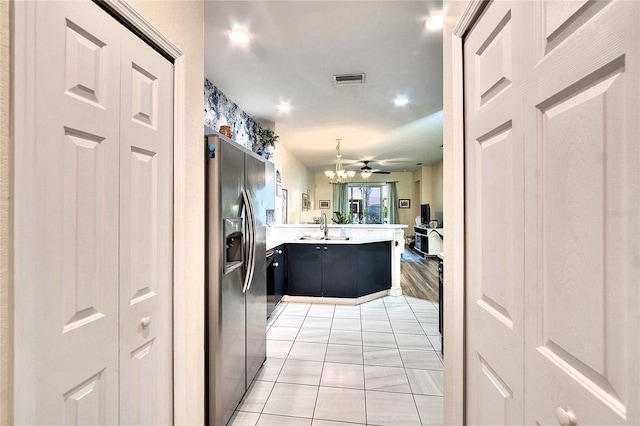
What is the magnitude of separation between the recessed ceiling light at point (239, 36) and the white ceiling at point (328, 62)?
0.05m

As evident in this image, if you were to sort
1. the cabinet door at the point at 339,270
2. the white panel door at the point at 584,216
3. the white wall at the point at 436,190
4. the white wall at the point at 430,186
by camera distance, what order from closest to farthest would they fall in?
the white panel door at the point at 584,216, the cabinet door at the point at 339,270, the white wall at the point at 436,190, the white wall at the point at 430,186

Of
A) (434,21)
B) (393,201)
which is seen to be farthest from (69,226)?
(393,201)

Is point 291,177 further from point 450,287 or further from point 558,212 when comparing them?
point 558,212

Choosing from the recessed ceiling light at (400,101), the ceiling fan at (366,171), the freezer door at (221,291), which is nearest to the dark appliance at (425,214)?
the ceiling fan at (366,171)

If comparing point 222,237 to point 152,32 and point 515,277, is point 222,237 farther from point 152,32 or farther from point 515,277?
point 515,277

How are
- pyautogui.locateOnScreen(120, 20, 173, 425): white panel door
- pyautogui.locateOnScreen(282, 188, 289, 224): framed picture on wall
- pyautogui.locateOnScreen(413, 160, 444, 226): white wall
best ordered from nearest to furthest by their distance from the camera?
pyautogui.locateOnScreen(120, 20, 173, 425): white panel door
pyautogui.locateOnScreen(282, 188, 289, 224): framed picture on wall
pyautogui.locateOnScreen(413, 160, 444, 226): white wall

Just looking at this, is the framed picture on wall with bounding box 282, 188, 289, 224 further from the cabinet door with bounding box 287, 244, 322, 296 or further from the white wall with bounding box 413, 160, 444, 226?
the white wall with bounding box 413, 160, 444, 226

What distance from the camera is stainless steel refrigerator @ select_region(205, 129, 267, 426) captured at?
1614 millimetres

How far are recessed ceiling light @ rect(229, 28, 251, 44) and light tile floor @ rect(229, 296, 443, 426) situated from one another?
273 centimetres

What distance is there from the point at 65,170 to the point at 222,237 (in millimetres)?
900

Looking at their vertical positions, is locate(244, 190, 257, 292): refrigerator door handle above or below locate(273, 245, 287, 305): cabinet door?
above

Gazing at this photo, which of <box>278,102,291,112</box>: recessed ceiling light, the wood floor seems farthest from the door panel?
the wood floor

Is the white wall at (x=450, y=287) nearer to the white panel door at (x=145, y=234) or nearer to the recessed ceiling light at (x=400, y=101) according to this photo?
the white panel door at (x=145, y=234)

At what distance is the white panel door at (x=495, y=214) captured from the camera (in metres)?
0.77
